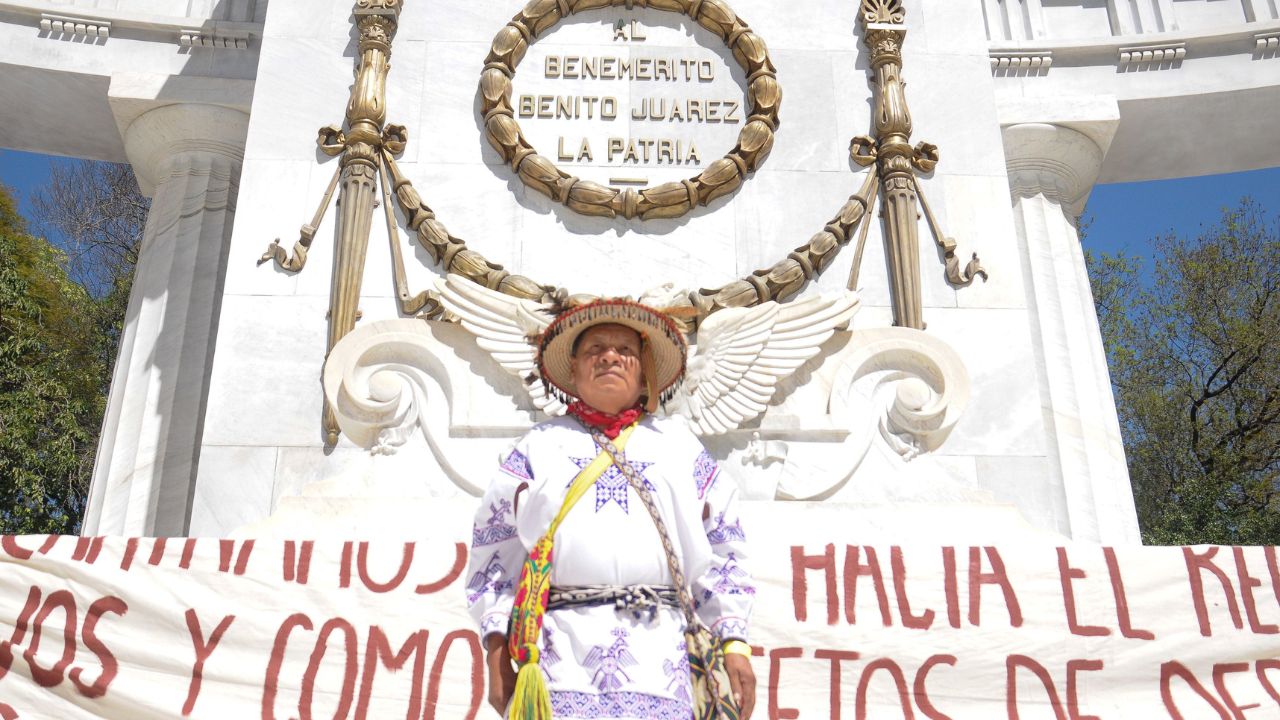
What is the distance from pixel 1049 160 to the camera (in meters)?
12.7

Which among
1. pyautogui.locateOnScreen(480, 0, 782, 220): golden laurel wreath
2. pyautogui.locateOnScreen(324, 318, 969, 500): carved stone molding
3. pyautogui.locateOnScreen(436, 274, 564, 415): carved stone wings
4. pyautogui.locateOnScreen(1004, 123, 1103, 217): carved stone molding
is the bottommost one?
pyautogui.locateOnScreen(324, 318, 969, 500): carved stone molding


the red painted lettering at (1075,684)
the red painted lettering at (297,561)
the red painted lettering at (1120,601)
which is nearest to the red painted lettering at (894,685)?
the red painted lettering at (1075,684)

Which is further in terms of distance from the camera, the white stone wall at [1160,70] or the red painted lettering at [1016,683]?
the white stone wall at [1160,70]

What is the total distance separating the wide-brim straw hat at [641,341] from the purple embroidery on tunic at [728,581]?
76 cm

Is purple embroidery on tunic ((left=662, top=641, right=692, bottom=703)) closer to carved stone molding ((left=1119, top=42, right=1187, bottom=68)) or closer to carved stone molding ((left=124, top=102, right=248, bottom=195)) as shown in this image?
carved stone molding ((left=124, top=102, right=248, bottom=195))

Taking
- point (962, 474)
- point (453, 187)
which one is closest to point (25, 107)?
point (453, 187)

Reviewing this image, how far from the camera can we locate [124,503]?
11211mm

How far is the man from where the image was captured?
430cm

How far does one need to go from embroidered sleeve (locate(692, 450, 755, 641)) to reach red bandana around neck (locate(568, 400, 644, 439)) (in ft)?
1.07

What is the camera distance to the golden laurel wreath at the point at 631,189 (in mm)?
9188

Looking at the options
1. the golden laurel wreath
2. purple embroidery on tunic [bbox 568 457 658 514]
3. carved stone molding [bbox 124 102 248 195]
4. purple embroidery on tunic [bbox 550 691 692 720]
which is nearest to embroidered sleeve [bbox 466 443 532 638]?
purple embroidery on tunic [bbox 568 457 658 514]

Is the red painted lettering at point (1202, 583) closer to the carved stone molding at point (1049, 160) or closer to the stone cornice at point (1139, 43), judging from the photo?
the carved stone molding at point (1049, 160)

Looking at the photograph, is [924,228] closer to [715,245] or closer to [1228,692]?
[715,245]

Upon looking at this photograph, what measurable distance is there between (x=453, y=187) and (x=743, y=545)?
213 inches
